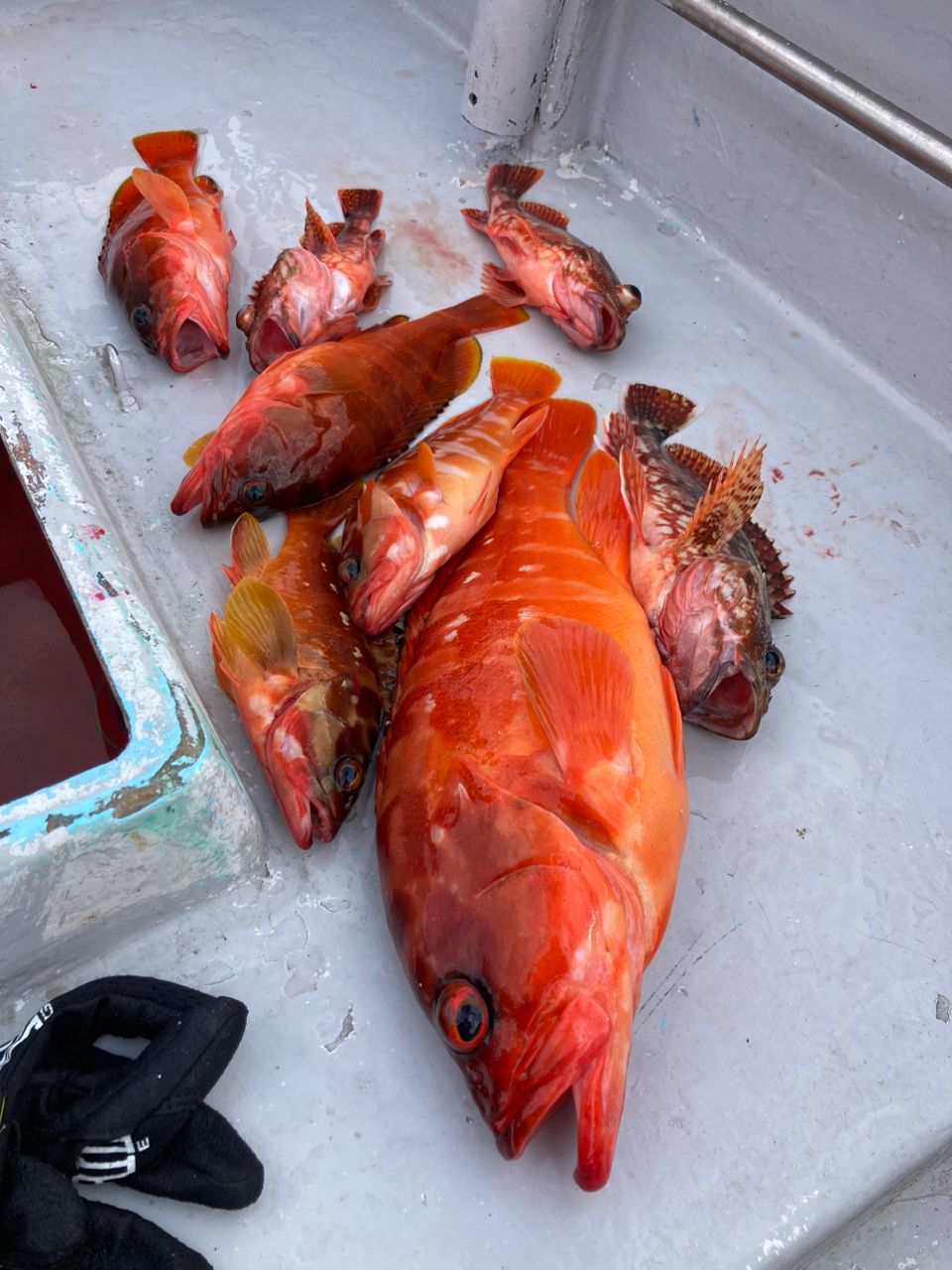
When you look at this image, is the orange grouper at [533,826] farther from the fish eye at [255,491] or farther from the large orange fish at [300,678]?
the fish eye at [255,491]

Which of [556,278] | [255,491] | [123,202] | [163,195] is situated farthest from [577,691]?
[123,202]

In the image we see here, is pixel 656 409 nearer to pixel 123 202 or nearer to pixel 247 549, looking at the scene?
pixel 247 549

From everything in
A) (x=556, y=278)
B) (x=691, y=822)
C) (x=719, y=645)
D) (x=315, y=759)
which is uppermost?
(x=556, y=278)

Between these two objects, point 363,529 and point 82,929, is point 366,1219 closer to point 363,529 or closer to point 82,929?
point 82,929

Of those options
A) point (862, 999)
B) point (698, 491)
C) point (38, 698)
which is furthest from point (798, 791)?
point (38, 698)

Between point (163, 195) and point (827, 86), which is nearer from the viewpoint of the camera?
point (827, 86)

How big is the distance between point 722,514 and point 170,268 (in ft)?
6.01

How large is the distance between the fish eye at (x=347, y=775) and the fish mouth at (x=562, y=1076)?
724 millimetres

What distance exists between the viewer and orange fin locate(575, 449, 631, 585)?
242 cm

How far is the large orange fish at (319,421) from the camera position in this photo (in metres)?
2.45

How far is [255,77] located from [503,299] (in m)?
1.79

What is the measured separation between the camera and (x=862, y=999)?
202 centimetres

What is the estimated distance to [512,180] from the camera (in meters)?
3.67

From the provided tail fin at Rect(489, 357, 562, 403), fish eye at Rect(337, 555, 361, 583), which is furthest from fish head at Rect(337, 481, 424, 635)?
tail fin at Rect(489, 357, 562, 403)
